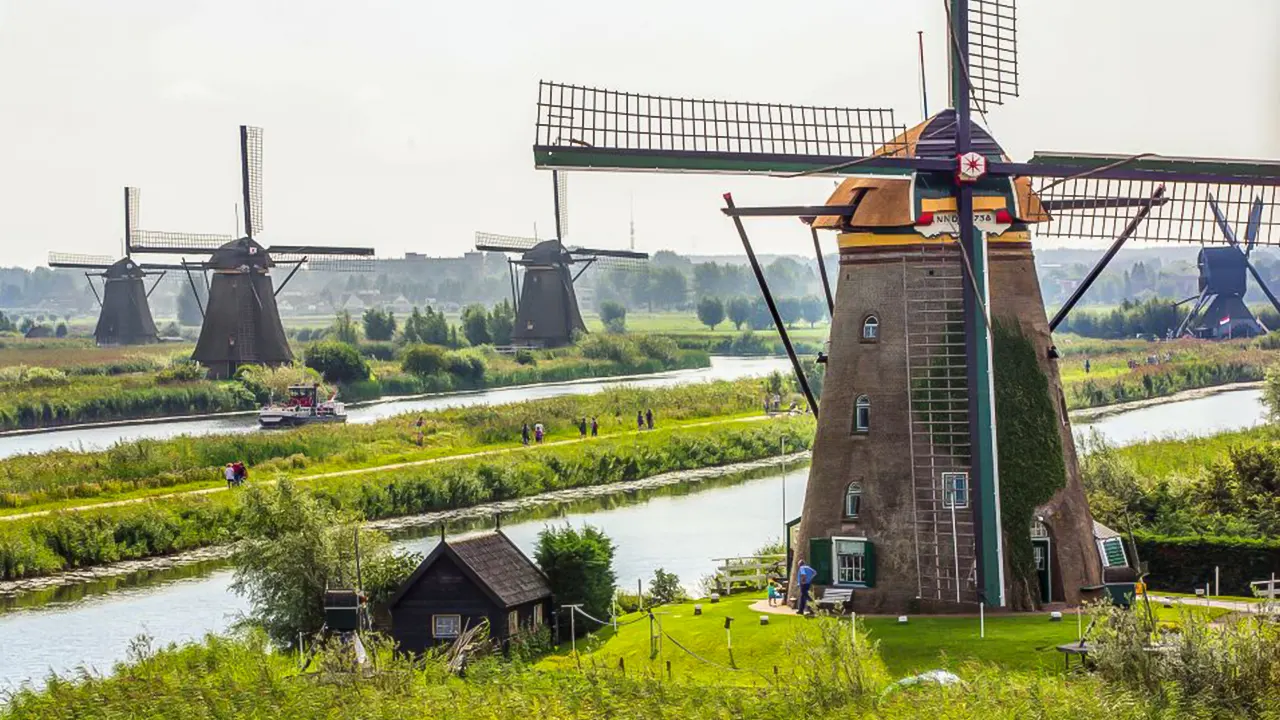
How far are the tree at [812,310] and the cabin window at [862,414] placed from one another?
5698 inches

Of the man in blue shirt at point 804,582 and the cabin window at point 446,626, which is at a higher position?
the man in blue shirt at point 804,582

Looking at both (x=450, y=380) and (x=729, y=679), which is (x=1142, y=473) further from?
(x=450, y=380)

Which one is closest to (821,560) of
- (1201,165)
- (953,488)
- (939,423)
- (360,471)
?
(953,488)

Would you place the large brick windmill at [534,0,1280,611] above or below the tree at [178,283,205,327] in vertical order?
below

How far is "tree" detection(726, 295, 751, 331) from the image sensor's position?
134375 millimetres

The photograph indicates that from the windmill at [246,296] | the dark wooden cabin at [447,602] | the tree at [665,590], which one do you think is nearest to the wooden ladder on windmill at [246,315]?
the windmill at [246,296]

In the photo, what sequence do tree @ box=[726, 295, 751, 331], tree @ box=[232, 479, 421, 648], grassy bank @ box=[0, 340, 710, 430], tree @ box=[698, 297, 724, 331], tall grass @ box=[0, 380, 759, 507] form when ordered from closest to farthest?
tree @ box=[232, 479, 421, 648] → tall grass @ box=[0, 380, 759, 507] → grassy bank @ box=[0, 340, 710, 430] → tree @ box=[698, 297, 724, 331] → tree @ box=[726, 295, 751, 331]

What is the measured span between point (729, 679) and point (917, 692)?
2.74 meters

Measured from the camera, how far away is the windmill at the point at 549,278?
77250 mm

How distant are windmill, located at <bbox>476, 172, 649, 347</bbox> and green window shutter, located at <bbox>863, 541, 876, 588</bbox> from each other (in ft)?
179

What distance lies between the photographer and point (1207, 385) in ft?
231

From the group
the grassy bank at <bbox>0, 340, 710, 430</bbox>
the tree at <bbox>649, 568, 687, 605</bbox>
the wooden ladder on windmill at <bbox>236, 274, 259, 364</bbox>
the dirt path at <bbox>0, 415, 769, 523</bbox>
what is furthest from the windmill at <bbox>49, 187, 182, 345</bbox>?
the tree at <bbox>649, 568, 687, 605</bbox>

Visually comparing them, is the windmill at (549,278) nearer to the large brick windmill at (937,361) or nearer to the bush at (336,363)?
the bush at (336,363)

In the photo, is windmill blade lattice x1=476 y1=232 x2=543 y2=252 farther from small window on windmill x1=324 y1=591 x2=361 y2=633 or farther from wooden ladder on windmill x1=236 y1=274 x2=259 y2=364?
small window on windmill x1=324 y1=591 x2=361 y2=633
